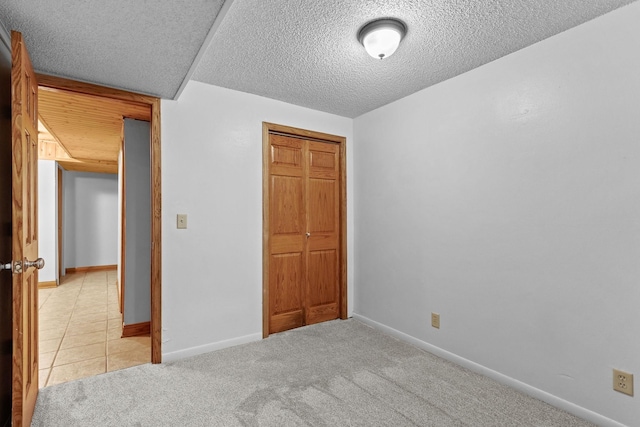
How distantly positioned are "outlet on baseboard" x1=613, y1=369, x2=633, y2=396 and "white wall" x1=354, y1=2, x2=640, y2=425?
38 mm

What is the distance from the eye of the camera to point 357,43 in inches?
82.5

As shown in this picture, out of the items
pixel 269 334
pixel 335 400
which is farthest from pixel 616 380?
pixel 269 334

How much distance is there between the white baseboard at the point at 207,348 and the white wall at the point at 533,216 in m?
1.40

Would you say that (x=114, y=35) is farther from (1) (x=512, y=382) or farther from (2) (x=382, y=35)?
(1) (x=512, y=382)

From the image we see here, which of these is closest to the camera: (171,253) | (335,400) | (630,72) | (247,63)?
(630,72)

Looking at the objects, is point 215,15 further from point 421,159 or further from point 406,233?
point 406,233

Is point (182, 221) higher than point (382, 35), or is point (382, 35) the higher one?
point (382, 35)

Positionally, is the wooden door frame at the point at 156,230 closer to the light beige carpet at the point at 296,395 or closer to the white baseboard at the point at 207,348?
the white baseboard at the point at 207,348

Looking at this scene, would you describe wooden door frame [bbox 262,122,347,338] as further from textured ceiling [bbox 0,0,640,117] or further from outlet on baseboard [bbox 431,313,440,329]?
outlet on baseboard [bbox 431,313,440,329]

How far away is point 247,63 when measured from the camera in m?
2.39

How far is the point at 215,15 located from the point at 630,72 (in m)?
2.18

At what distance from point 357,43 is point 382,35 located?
0.88ft

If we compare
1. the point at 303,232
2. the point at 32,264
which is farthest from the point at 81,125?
the point at 303,232

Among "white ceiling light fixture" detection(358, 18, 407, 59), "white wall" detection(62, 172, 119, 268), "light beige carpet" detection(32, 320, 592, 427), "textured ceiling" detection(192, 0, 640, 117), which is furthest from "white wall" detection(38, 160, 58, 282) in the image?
"white ceiling light fixture" detection(358, 18, 407, 59)
